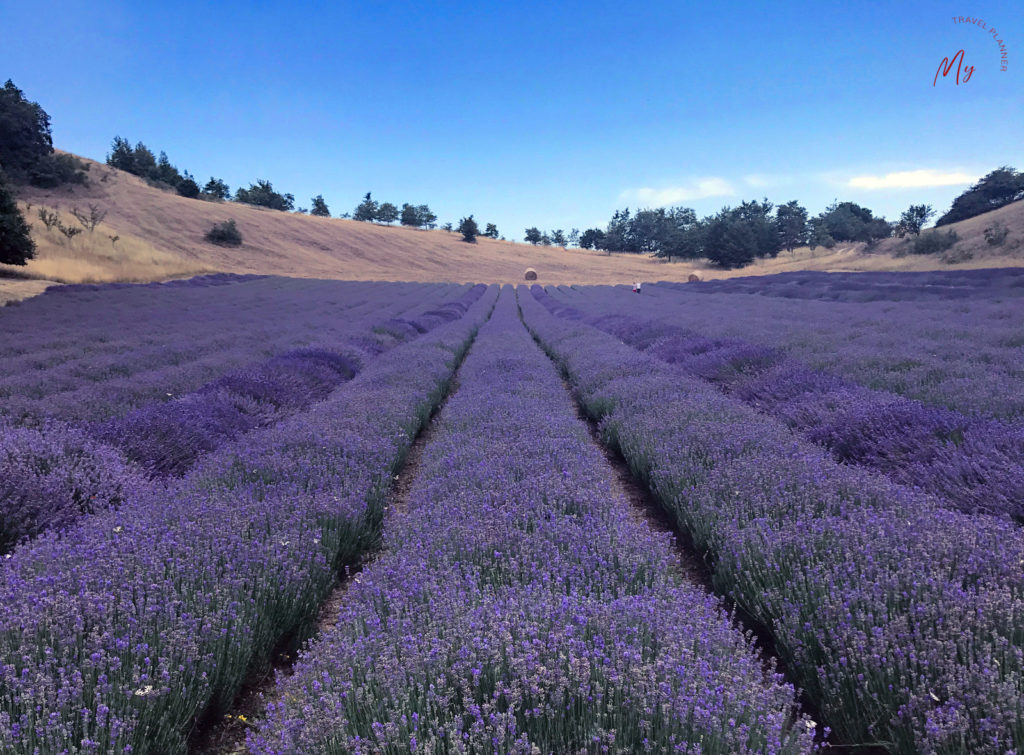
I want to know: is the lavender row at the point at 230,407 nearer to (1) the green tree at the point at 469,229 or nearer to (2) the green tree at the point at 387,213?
(1) the green tree at the point at 469,229

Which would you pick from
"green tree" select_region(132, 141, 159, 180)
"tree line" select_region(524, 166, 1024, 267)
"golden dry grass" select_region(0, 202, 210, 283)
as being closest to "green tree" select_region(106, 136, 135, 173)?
"green tree" select_region(132, 141, 159, 180)

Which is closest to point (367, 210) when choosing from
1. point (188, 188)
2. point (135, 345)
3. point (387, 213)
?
point (387, 213)

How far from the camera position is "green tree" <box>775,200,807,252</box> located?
6519cm

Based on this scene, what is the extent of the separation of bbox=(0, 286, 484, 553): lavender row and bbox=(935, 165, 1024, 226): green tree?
217ft

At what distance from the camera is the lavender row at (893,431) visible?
2904 millimetres

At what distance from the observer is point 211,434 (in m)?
4.78

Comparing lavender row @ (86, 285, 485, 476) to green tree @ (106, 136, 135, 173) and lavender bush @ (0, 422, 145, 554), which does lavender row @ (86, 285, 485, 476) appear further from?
green tree @ (106, 136, 135, 173)

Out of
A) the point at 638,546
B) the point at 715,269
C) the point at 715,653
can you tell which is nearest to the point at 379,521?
the point at 638,546

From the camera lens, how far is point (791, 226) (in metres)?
65.2

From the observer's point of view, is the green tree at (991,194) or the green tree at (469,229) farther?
the green tree at (469,229)

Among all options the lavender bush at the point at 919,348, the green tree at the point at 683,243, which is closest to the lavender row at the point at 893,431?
the lavender bush at the point at 919,348

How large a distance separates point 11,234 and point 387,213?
6602cm

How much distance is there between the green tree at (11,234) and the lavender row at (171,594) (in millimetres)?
26069

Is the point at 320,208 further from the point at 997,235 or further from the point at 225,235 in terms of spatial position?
the point at 997,235
